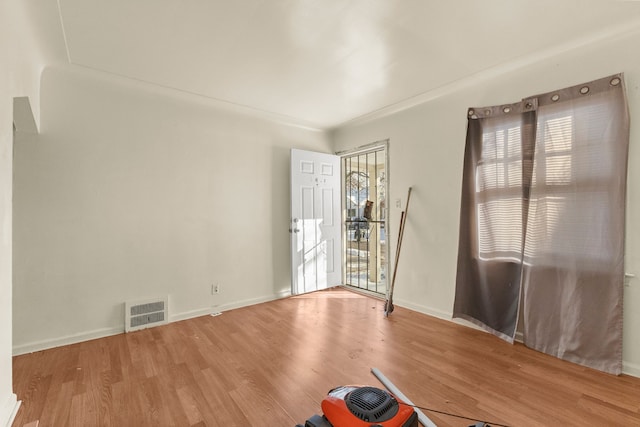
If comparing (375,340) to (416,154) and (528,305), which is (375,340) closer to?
(528,305)

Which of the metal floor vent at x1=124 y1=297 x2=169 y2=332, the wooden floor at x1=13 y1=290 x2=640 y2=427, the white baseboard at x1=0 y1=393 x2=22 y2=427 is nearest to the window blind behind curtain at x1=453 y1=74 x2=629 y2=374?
the wooden floor at x1=13 y1=290 x2=640 y2=427

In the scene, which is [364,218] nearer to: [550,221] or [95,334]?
[550,221]

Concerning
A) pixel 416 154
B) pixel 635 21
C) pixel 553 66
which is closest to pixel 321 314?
pixel 416 154

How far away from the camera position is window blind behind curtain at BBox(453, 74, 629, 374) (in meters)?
2.08

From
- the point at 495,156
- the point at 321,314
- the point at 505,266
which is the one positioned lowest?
the point at 321,314

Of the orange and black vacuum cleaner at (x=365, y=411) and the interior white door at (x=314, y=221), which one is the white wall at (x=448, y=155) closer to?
the interior white door at (x=314, y=221)

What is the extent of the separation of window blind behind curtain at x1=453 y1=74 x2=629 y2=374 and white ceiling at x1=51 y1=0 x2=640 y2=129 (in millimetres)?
556

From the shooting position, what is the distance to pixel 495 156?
8.86 ft

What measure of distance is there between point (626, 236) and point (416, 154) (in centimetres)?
193

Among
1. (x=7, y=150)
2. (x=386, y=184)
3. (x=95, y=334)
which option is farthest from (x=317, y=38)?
(x=95, y=334)

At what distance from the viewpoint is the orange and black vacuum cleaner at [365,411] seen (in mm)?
1114

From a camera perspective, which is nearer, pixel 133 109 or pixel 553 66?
pixel 553 66

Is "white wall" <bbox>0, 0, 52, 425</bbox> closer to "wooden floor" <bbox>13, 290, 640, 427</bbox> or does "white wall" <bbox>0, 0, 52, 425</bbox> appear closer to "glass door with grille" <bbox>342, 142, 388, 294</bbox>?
"wooden floor" <bbox>13, 290, 640, 427</bbox>

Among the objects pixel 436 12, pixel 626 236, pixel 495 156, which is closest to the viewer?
pixel 436 12
